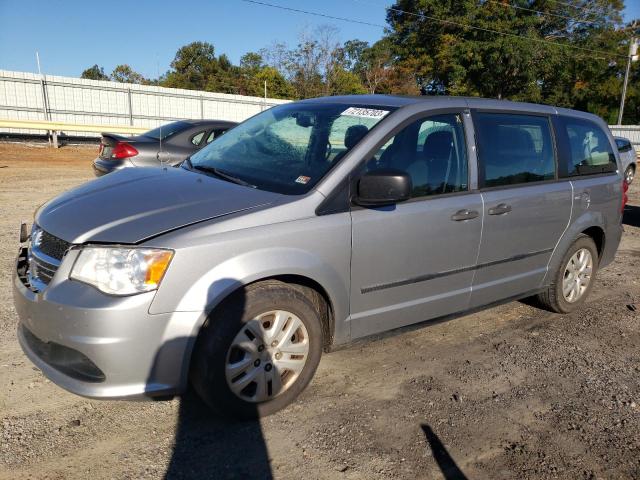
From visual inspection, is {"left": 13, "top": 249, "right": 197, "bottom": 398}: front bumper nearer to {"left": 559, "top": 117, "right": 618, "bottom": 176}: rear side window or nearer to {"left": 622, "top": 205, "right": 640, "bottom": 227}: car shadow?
{"left": 559, "top": 117, "right": 618, "bottom": 176}: rear side window

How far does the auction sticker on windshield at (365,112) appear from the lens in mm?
3404

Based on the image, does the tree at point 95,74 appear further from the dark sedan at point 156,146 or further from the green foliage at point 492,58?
the dark sedan at point 156,146

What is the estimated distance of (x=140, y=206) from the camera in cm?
281

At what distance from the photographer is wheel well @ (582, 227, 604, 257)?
15.5 ft

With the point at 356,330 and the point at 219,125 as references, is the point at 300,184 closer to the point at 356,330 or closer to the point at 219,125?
the point at 356,330

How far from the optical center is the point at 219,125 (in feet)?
28.2

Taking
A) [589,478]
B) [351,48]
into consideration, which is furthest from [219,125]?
[351,48]

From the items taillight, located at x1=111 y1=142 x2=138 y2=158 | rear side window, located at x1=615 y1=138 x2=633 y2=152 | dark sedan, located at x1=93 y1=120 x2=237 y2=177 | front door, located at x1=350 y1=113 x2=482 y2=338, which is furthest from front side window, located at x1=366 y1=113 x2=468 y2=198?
rear side window, located at x1=615 y1=138 x2=633 y2=152

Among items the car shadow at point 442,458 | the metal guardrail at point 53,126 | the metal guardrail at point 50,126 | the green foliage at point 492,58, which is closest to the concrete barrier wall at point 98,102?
the metal guardrail at point 53,126

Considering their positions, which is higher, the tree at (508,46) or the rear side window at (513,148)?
the tree at (508,46)

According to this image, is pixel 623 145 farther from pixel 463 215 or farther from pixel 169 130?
pixel 463 215

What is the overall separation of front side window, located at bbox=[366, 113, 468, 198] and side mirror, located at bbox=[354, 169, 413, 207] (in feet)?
0.73

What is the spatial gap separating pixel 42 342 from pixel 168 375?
72 centimetres

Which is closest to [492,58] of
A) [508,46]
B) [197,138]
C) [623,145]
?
[508,46]
